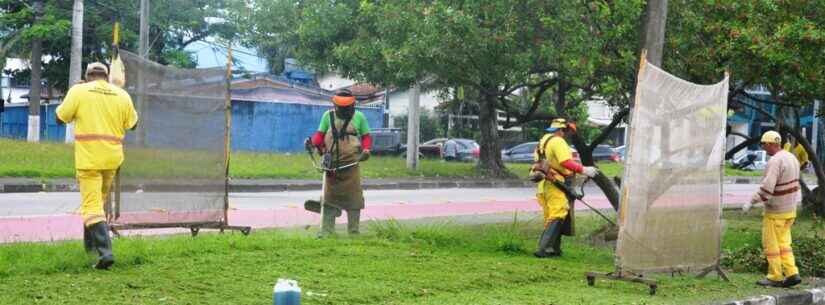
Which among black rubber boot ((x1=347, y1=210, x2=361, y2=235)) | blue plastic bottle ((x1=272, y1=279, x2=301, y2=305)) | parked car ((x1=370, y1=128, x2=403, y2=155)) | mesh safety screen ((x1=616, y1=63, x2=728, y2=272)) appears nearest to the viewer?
blue plastic bottle ((x1=272, y1=279, x2=301, y2=305))

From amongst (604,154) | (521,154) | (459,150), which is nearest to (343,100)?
(459,150)

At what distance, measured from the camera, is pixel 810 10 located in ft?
39.3

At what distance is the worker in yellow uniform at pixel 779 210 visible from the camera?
9.37 m

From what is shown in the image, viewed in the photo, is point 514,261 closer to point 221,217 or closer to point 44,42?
point 221,217

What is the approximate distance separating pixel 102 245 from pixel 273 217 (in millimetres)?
6720

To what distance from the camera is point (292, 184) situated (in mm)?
23906

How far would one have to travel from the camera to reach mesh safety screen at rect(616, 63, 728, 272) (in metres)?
7.98

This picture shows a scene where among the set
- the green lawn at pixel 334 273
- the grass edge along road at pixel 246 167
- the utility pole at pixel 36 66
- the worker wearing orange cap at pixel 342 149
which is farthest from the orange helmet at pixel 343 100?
the utility pole at pixel 36 66

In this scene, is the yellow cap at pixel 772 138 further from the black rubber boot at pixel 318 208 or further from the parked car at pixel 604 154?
the parked car at pixel 604 154

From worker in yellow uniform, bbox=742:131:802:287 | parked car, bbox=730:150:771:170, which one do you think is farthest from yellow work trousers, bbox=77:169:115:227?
parked car, bbox=730:150:771:170

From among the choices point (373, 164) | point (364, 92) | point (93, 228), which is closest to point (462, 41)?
point (93, 228)

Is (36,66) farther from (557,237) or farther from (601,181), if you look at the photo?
(557,237)

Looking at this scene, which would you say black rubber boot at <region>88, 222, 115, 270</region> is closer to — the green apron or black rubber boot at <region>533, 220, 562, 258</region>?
the green apron

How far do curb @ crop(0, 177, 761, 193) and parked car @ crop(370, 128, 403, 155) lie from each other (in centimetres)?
1197
